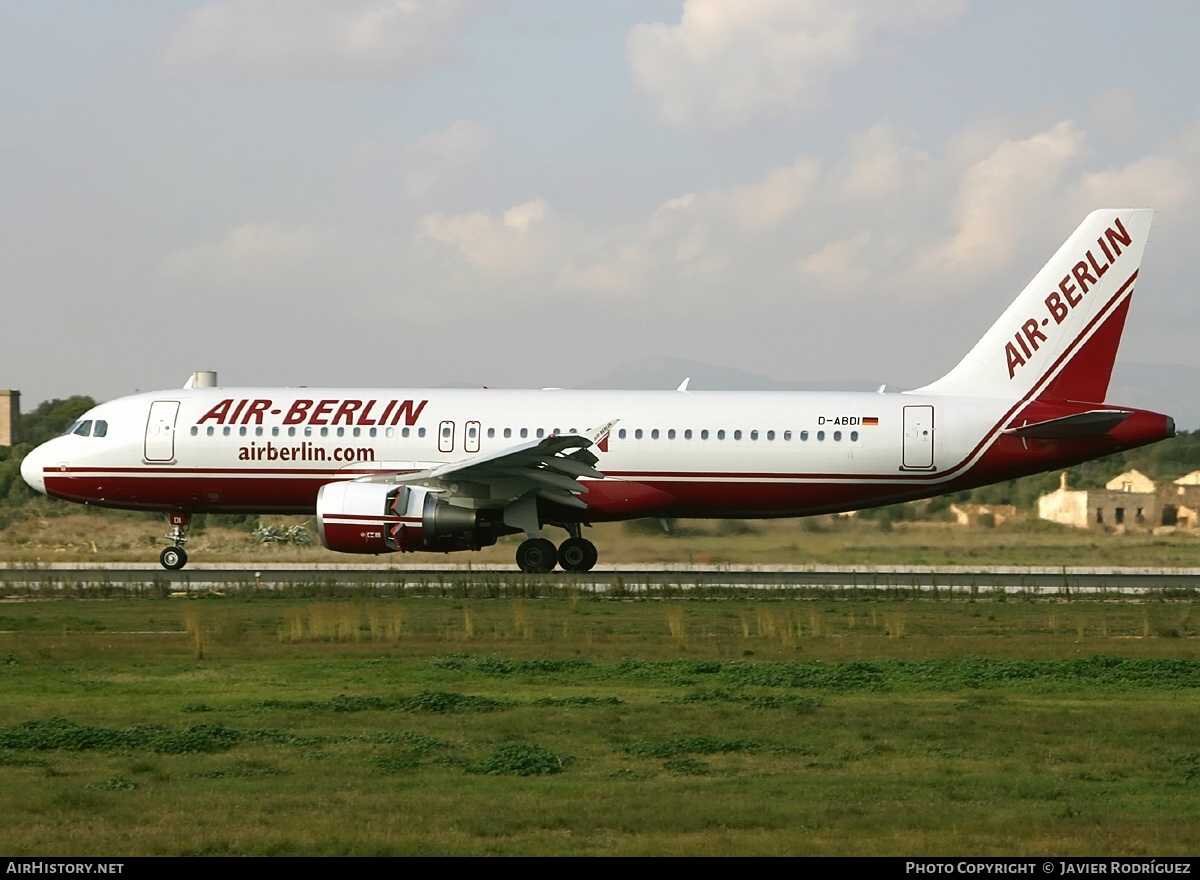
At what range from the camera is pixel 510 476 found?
3092cm

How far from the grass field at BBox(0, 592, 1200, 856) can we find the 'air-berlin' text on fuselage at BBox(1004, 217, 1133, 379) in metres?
10.6

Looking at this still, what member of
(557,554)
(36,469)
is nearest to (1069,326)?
(557,554)

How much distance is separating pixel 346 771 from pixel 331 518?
1787cm

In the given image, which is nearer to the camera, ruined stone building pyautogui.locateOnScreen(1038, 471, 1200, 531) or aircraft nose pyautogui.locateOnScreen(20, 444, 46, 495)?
aircraft nose pyautogui.locateOnScreen(20, 444, 46, 495)

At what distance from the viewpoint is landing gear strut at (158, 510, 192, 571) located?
33.2 meters

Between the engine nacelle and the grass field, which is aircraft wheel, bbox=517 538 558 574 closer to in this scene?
the engine nacelle

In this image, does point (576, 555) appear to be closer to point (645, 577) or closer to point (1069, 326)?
point (645, 577)

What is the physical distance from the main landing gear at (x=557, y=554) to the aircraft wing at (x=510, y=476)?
1129mm

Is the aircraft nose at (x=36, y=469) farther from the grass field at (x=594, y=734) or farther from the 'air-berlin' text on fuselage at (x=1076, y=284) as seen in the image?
the 'air-berlin' text on fuselage at (x=1076, y=284)

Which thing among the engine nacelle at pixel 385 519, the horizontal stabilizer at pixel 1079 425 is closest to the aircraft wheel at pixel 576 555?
the engine nacelle at pixel 385 519

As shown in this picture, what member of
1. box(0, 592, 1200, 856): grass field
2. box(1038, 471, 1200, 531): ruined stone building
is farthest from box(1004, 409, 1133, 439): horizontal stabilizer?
box(1038, 471, 1200, 531): ruined stone building

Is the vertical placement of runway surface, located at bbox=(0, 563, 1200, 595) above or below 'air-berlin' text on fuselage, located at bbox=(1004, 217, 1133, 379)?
below

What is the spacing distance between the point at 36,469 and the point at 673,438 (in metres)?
14.2

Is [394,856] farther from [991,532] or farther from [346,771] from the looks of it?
[991,532]
